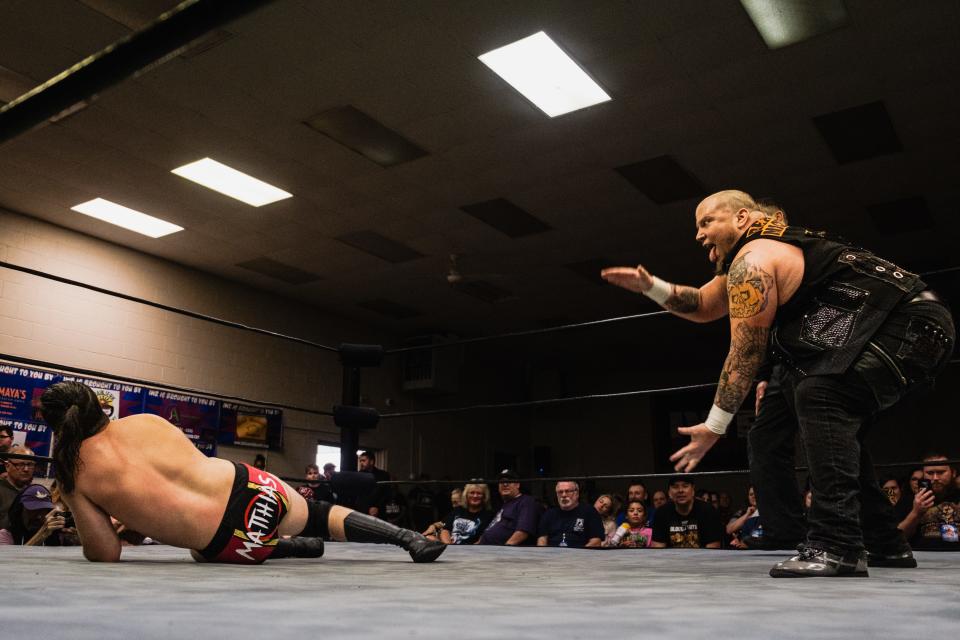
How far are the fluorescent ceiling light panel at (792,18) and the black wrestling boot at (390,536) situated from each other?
9.61 ft

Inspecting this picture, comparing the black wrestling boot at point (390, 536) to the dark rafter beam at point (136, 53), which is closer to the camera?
the dark rafter beam at point (136, 53)

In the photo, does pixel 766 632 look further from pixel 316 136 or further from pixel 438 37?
pixel 316 136

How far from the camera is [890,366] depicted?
1413 mm

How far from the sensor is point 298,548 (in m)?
1.85

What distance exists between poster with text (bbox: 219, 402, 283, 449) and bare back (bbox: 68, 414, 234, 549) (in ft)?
17.8

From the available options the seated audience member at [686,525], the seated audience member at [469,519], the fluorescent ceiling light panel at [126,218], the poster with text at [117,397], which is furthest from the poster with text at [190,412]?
the seated audience member at [686,525]

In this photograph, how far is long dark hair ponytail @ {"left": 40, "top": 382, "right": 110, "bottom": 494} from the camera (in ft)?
5.04

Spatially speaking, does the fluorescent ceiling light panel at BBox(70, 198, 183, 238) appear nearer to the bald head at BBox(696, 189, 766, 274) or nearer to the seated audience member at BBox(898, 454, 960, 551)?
the bald head at BBox(696, 189, 766, 274)

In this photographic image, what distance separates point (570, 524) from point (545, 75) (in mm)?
2417

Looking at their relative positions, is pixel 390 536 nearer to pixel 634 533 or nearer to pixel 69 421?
pixel 69 421

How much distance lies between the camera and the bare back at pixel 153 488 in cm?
153

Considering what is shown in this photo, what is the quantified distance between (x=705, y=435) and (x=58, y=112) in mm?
1282

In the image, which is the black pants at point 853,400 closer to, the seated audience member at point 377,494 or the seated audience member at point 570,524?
the seated audience member at point 570,524

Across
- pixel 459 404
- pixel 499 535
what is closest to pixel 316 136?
pixel 499 535
